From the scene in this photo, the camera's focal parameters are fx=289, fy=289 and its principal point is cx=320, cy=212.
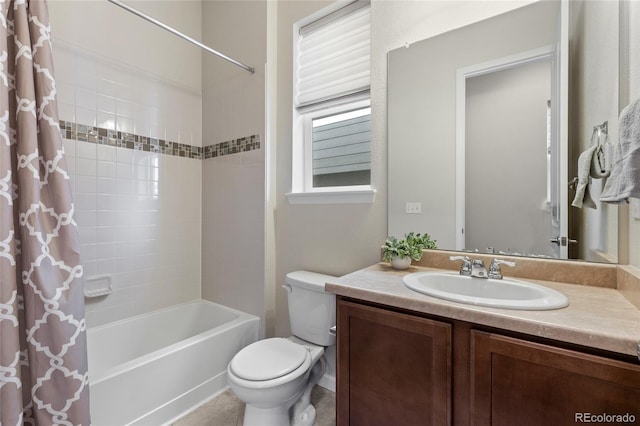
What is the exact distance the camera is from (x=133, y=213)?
2.08m

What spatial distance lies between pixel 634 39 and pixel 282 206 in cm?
179

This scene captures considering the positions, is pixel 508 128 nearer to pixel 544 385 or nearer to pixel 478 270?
pixel 478 270

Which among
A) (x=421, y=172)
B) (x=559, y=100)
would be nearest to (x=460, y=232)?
(x=421, y=172)

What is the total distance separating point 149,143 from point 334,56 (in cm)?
148

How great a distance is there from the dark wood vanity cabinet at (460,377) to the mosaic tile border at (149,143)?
1.51 m

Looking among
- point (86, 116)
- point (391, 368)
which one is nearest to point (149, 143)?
point (86, 116)

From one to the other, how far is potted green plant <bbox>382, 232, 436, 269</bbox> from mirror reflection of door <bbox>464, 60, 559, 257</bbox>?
19 cm

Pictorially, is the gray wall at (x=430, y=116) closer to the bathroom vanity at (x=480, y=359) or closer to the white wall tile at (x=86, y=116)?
the bathroom vanity at (x=480, y=359)

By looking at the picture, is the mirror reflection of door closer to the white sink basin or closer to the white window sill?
the white sink basin

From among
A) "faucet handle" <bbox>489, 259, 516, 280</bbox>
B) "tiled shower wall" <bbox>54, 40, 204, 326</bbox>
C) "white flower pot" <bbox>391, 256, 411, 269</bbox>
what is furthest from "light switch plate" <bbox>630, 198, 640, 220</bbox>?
"tiled shower wall" <bbox>54, 40, 204, 326</bbox>

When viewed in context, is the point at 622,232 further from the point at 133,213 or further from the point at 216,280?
the point at 133,213

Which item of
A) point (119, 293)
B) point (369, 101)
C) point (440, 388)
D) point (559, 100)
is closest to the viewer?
point (440, 388)

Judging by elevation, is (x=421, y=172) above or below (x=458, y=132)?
below

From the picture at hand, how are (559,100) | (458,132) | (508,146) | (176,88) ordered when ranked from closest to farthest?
(559,100), (508,146), (458,132), (176,88)
